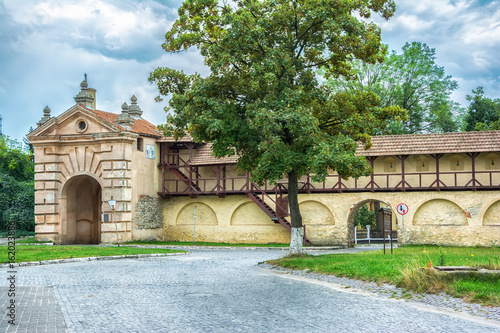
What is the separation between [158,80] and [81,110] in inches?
640

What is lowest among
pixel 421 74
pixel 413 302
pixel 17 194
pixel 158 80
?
pixel 413 302

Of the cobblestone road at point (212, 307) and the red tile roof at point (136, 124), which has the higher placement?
the red tile roof at point (136, 124)

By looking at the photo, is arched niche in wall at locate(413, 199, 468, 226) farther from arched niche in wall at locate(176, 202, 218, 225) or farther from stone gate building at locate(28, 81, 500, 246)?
arched niche in wall at locate(176, 202, 218, 225)

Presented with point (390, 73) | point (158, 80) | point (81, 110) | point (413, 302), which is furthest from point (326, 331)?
point (390, 73)

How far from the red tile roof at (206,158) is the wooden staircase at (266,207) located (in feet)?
7.41

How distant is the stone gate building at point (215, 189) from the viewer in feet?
112

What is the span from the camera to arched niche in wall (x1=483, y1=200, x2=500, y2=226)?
33.2 metres

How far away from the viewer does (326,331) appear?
9.18m

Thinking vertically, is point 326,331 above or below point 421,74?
below

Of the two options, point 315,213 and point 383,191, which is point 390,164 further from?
point 315,213

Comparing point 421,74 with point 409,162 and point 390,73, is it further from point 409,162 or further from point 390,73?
point 409,162

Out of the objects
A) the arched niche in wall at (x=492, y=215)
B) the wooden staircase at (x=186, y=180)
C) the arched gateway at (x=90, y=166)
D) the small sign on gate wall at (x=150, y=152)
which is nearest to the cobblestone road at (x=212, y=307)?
the arched gateway at (x=90, y=166)

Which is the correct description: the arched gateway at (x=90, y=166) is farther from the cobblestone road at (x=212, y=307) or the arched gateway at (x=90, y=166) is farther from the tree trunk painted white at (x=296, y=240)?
the cobblestone road at (x=212, y=307)

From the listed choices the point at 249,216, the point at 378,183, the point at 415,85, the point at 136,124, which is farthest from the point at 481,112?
the point at 136,124
